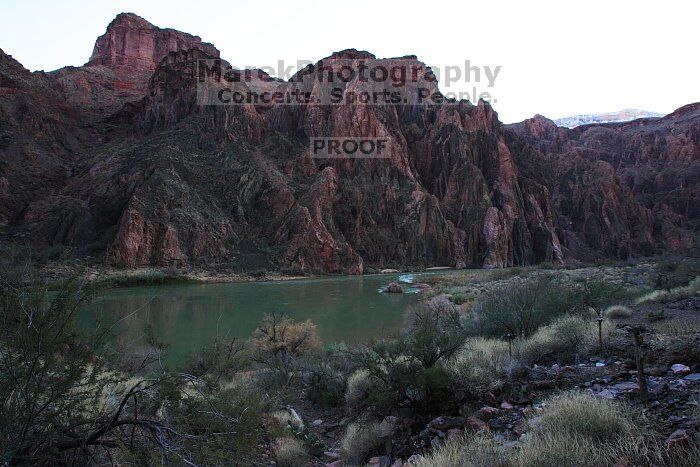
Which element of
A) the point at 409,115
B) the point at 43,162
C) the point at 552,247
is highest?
the point at 409,115

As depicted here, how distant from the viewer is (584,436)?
312cm

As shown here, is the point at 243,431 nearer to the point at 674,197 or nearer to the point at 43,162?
the point at 43,162

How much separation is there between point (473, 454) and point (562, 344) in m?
4.08

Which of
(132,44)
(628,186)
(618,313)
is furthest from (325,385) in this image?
(132,44)

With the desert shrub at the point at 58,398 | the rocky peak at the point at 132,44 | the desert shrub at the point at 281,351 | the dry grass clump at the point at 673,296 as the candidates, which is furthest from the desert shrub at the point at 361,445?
the rocky peak at the point at 132,44

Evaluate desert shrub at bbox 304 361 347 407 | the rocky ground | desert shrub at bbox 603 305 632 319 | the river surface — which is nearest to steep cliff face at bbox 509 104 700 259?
the river surface

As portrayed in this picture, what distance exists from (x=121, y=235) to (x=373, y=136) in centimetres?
5906

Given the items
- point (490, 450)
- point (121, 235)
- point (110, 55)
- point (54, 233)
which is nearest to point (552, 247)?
point (121, 235)

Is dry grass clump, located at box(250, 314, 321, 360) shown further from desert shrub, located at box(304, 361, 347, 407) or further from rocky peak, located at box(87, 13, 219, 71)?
rocky peak, located at box(87, 13, 219, 71)

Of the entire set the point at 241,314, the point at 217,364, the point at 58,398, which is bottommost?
the point at 241,314

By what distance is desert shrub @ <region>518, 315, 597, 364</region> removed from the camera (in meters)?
6.09

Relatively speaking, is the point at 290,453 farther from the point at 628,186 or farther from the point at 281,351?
the point at 628,186

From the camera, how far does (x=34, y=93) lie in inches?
3435

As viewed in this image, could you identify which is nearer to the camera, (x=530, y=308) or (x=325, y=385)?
(x=325, y=385)
